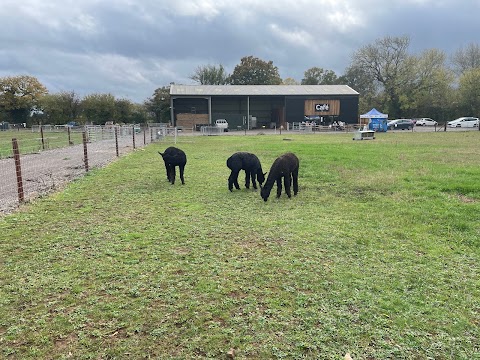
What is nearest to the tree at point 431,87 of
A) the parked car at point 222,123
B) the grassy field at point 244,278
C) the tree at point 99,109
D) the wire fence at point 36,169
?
the parked car at point 222,123

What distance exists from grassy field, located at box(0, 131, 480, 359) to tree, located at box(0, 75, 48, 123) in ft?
199

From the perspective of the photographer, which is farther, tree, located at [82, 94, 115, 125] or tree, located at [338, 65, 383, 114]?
tree, located at [338, 65, 383, 114]

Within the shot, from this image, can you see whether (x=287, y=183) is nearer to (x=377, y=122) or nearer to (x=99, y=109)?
(x=377, y=122)

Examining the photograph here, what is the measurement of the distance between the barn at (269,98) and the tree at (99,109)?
10171 mm

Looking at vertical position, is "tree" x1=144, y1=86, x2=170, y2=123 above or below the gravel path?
above

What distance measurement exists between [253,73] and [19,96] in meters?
45.3

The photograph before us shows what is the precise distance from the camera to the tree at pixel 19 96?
56.6 meters

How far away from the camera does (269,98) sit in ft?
176

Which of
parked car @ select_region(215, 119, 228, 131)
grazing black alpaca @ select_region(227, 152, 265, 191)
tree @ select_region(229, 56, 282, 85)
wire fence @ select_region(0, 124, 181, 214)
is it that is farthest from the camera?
tree @ select_region(229, 56, 282, 85)

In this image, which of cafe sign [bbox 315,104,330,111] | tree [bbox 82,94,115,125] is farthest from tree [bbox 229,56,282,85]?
tree [bbox 82,94,115,125]

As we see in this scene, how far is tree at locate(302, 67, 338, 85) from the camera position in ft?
271

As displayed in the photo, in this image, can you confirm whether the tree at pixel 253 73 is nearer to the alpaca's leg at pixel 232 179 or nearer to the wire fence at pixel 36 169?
the wire fence at pixel 36 169

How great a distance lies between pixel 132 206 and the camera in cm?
706

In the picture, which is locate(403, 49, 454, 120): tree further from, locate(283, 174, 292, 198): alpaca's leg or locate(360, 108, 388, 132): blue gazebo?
locate(283, 174, 292, 198): alpaca's leg
